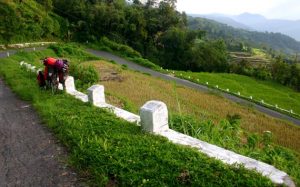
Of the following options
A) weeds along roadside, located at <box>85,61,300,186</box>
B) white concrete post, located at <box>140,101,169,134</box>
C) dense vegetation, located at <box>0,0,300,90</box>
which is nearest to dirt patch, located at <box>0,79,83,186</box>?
white concrete post, located at <box>140,101,169,134</box>

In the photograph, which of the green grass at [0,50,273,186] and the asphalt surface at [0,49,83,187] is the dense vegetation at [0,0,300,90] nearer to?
the asphalt surface at [0,49,83,187]

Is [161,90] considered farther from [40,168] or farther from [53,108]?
[40,168]

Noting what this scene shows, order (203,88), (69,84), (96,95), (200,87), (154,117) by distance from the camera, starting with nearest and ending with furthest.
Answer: (154,117) → (96,95) → (69,84) → (203,88) → (200,87)

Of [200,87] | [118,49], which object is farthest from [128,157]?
[118,49]

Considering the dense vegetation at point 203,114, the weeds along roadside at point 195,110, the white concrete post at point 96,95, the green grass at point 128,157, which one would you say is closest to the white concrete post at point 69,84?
Result: the dense vegetation at point 203,114

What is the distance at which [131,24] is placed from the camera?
2309 inches

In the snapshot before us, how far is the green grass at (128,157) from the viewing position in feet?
18.0

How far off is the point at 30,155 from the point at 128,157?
2.41 metres

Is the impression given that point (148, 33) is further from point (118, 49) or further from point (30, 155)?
point (30, 155)

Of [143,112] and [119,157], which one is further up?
[143,112]

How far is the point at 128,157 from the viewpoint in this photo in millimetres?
6422

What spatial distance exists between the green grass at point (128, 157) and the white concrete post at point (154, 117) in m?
0.21

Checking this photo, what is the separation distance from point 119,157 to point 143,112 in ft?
4.42

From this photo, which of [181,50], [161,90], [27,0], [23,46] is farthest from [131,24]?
[161,90]
